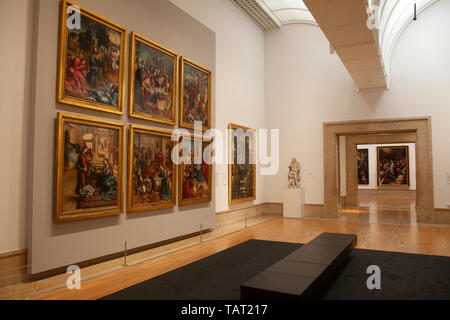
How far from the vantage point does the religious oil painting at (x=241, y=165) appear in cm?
1430

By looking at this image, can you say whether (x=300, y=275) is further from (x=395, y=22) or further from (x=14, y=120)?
(x=395, y=22)

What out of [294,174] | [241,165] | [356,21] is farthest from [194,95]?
[294,174]

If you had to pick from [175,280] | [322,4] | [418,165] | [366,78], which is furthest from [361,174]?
[175,280]

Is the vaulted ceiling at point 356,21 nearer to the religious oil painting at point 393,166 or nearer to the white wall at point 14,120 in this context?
the white wall at point 14,120

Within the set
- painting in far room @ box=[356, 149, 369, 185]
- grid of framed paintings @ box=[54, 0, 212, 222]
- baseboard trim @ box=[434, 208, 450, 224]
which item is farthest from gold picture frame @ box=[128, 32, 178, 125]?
painting in far room @ box=[356, 149, 369, 185]

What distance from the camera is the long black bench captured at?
4.64 meters

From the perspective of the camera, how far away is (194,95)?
11367 millimetres

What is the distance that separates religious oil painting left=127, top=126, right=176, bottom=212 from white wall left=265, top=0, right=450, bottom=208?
8732 millimetres

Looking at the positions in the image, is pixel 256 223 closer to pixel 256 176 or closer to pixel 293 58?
pixel 256 176

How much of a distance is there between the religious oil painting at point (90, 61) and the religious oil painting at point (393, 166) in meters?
29.9

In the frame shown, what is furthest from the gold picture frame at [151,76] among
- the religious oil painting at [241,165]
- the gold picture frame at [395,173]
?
the gold picture frame at [395,173]

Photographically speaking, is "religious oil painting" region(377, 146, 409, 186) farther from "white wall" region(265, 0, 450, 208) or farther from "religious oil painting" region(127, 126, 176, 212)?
"religious oil painting" region(127, 126, 176, 212)

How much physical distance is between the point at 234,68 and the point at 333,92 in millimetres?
5139

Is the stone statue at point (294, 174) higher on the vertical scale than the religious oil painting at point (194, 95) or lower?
lower
